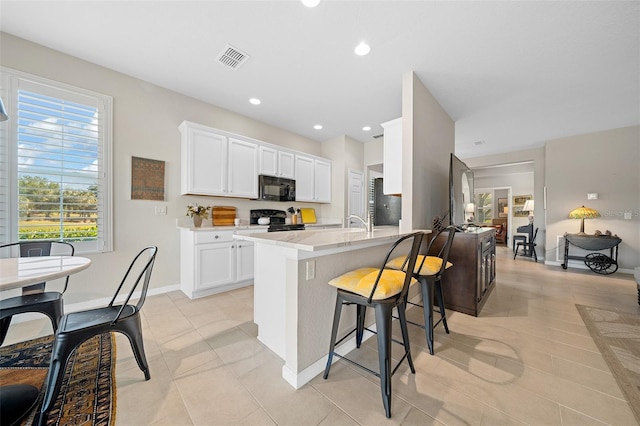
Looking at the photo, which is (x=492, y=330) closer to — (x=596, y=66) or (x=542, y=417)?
(x=542, y=417)

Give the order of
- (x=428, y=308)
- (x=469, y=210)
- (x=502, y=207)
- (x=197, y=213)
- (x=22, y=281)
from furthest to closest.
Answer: (x=502, y=207) < (x=469, y=210) < (x=197, y=213) < (x=428, y=308) < (x=22, y=281)

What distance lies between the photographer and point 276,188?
4262 millimetres

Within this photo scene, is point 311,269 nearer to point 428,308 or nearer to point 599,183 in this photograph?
point 428,308

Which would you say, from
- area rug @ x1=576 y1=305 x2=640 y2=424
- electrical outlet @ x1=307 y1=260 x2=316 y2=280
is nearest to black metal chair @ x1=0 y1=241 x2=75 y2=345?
electrical outlet @ x1=307 y1=260 x2=316 y2=280

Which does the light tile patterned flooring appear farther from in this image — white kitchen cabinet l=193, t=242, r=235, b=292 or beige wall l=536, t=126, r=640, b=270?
beige wall l=536, t=126, r=640, b=270

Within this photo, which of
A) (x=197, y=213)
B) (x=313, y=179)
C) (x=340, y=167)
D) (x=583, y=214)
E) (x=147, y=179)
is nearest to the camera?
(x=147, y=179)

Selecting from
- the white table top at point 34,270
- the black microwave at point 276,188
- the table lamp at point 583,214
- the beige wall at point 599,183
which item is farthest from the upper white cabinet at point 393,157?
the beige wall at point 599,183

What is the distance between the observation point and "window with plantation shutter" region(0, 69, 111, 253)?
2.30 metres

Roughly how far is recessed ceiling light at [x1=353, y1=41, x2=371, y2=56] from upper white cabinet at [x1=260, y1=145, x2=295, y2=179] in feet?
7.14

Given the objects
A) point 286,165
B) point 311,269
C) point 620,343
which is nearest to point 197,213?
point 286,165

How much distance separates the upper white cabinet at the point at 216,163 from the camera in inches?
127

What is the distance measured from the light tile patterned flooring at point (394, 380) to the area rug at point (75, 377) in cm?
7

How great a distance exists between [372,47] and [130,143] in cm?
309

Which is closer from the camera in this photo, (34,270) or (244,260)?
(34,270)
